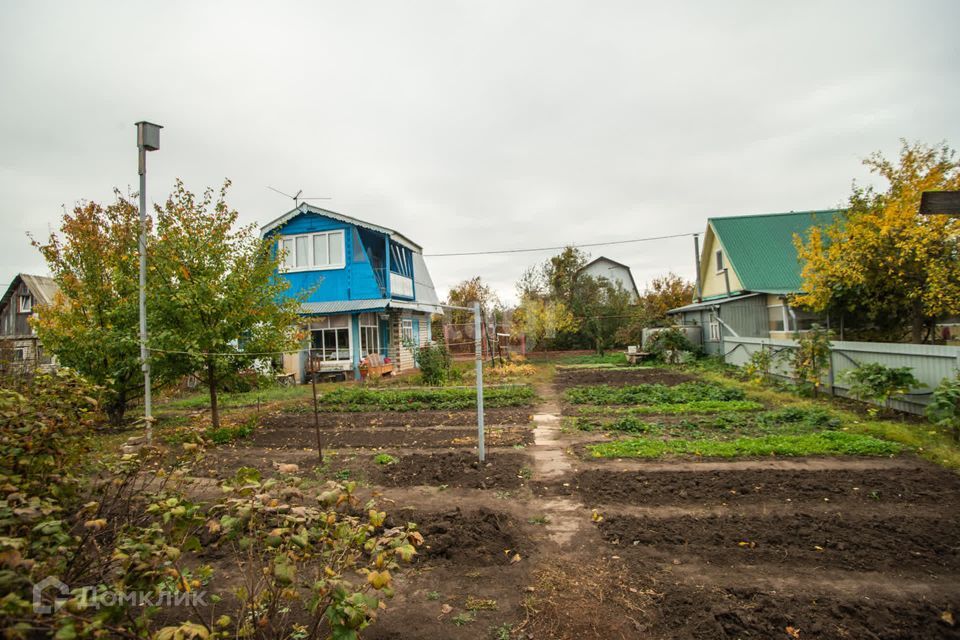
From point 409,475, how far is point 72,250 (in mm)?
10640

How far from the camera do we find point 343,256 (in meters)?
18.6

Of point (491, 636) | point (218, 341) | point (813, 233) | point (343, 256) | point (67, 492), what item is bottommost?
point (491, 636)

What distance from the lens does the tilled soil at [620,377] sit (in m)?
15.2

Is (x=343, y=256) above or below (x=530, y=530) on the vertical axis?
above

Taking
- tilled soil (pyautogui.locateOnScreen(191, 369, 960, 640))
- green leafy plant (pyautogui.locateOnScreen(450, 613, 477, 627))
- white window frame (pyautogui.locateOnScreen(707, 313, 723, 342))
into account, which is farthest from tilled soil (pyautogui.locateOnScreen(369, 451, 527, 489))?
white window frame (pyautogui.locateOnScreen(707, 313, 723, 342))

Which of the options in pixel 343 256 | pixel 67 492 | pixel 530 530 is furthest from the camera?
pixel 343 256

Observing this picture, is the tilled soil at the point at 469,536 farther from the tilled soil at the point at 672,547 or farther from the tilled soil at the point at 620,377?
the tilled soil at the point at 620,377

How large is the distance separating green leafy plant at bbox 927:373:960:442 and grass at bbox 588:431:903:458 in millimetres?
910

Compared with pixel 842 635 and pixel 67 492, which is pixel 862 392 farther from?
pixel 67 492

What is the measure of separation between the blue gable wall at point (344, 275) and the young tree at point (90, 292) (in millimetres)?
7260

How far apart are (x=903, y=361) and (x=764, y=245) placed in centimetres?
1407

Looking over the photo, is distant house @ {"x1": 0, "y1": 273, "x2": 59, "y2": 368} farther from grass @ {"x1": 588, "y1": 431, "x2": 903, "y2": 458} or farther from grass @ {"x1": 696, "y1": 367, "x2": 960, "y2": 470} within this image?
grass @ {"x1": 696, "y1": 367, "x2": 960, "y2": 470}

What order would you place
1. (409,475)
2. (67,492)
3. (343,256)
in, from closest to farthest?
1. (67,492)
2. (409,475)
3. (343,256)

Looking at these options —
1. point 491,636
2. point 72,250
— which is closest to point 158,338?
point 72,250
